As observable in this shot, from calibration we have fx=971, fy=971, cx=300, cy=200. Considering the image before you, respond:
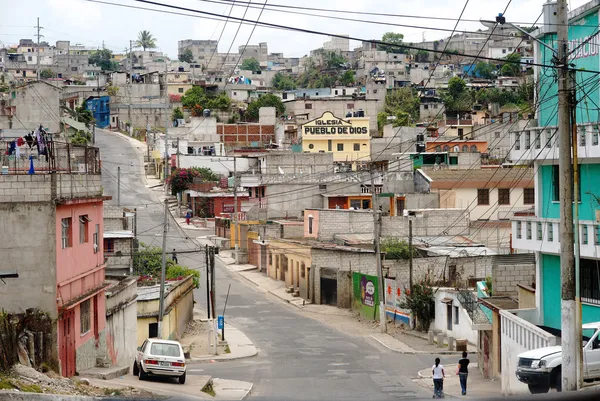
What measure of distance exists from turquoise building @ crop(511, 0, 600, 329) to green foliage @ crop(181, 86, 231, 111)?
296 feet

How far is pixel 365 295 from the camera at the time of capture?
144 feet

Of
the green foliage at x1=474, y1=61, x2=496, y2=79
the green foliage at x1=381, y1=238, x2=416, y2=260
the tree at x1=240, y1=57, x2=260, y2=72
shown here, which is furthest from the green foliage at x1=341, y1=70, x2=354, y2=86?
the green foliage at x1=381, y1=238, x2=416, y2=260

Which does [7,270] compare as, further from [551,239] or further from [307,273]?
[307,273]

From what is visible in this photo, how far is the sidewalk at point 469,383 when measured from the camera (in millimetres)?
24875

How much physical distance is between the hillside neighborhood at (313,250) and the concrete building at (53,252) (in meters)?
0.05

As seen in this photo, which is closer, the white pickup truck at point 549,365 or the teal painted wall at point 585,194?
the white pickup truck at point 549,365

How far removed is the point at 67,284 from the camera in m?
22.6

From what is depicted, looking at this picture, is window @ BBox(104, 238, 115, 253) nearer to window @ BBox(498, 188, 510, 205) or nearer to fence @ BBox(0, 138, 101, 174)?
fence @ BBox(0, 138, 101, 174)

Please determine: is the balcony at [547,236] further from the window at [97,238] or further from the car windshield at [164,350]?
the window at [97,238]

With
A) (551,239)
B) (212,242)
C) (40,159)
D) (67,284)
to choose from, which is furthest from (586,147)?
(212,242)

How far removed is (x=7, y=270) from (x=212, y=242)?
42507 mm

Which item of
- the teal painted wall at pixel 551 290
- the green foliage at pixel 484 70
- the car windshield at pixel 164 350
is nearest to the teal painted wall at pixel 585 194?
the teal painted wall at pixel 551 290

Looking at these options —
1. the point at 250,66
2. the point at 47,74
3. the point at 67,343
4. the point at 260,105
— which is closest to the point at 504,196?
the point at 67,343

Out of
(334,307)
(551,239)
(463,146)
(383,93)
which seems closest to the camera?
(551,239)
